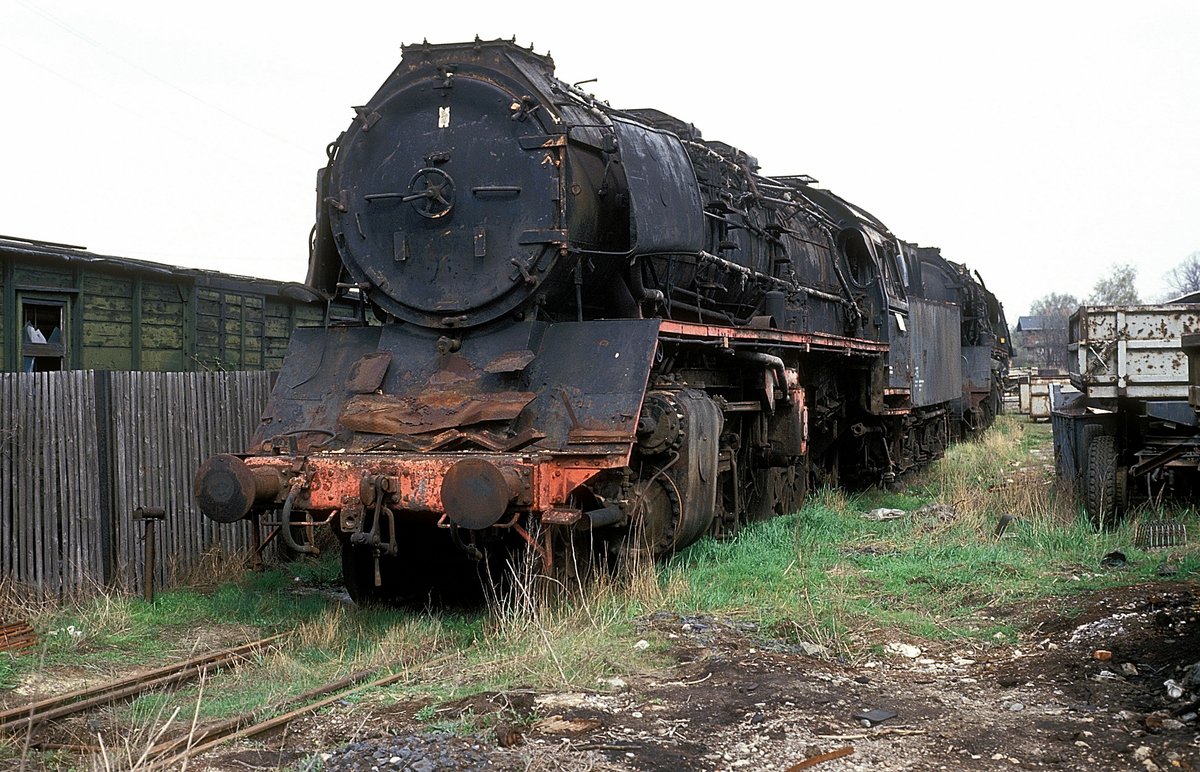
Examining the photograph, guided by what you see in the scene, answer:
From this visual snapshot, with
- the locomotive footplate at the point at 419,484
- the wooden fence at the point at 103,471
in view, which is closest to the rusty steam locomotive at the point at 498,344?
the locomotive footplate at the point at 419,484

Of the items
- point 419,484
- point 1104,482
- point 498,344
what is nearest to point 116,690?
point 419,484

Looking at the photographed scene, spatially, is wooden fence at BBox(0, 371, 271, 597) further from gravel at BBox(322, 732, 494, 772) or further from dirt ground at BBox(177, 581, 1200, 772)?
gravel at BBox(322, 732, 494, 772)

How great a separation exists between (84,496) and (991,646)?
5896mm

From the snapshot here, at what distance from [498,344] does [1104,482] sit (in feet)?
18.8

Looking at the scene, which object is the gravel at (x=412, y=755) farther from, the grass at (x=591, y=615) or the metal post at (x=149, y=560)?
the metal post at (x=149, y=560)

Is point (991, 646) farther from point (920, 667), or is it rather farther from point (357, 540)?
point (357, 540)

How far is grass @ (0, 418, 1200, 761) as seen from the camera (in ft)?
17.7

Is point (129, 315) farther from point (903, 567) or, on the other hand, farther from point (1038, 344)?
point (1038, 344)

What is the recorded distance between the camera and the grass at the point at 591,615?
5406mm

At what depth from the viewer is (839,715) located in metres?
4.73

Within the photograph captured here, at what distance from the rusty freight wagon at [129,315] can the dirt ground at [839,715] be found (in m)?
8.37

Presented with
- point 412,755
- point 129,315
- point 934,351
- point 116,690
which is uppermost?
point 129,315

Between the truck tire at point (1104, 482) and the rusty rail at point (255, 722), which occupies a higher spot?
the truck tire at point (1104, 482)

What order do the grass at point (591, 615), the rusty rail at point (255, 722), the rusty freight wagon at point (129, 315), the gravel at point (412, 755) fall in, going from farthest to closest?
the rusty freight wagon at point (129, 315) → the grass at point (591, 615) → the rusty rail at point (255, 722) → the gravel at point (412, 755)
